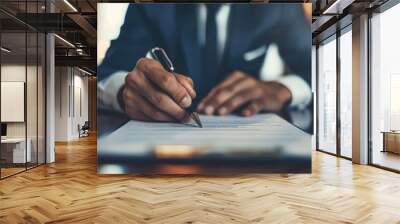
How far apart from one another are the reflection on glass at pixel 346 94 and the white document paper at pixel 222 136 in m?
3.15

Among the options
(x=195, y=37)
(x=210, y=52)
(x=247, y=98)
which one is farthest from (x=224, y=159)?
(x=195, y=37)

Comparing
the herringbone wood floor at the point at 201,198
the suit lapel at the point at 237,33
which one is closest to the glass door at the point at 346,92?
the herringbone wood floor at the point at 201,198

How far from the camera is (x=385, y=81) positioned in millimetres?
7922

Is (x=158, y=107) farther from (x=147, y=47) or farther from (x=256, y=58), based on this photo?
(x=256, y=58)

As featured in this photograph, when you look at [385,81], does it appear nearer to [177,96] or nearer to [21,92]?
[177,96]

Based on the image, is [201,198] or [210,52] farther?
[210,52]

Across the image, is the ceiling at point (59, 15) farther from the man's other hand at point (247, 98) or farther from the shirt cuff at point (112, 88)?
the man's other hand at point (247, 98)

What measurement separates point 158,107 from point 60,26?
348 cm

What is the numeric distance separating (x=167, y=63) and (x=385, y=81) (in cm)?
467

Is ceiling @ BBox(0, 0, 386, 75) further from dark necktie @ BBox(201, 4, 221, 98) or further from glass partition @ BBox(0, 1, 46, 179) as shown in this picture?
dark necktie @ BBox(201, 4, 221, 98)

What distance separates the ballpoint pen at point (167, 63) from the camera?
6562 millimetres

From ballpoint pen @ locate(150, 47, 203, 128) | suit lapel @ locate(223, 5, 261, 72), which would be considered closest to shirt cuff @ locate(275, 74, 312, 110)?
suit lapel @ locate(223, 5, 261, 72)

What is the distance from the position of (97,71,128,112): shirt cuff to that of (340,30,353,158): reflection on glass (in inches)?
213

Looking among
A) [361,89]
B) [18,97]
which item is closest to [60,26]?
[18,97]
